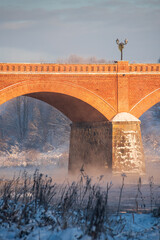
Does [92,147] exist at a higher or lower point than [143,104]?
lower

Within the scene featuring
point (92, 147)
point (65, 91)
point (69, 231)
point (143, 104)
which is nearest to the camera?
point (69, 231)

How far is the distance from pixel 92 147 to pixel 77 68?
458 centimetres

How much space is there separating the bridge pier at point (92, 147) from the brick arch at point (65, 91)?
779mm

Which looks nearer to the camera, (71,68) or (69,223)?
Result: (69,223)

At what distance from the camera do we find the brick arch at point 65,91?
16.7 meters

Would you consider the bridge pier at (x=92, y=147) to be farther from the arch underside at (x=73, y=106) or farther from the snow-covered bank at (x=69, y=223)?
the snow-covered bank at (x=69, y=223)

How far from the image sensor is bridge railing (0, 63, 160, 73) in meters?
16.9

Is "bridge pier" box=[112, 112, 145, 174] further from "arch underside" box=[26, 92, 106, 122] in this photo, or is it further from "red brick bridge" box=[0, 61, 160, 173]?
"arch underside" box=[26, 92, 106, 122]

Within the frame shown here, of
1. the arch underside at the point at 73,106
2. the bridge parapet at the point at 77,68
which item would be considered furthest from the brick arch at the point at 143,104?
the arch underside at the point at 73,106

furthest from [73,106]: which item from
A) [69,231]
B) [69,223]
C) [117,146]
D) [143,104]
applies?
[69,231]

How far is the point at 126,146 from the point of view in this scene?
17.4 m

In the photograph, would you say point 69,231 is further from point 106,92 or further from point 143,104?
point 143,104


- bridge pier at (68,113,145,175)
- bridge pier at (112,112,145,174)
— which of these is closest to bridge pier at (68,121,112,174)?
bridge pier at (68,113,145,175)

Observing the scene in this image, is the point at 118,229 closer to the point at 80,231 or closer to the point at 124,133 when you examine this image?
the point at 80,231
